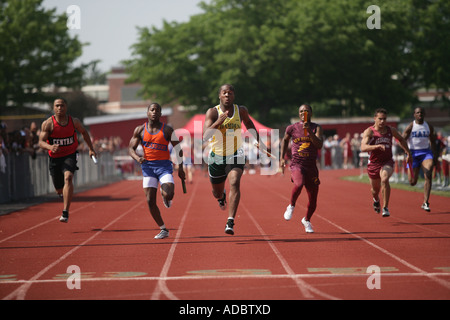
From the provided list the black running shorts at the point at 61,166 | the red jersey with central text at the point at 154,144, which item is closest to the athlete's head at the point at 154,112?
the red jersey with central text at the point at 154,144

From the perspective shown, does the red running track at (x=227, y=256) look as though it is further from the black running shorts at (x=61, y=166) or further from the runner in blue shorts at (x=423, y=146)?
the black running shorts at (x=61, y=166)

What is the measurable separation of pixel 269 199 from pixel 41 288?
13946 millimetres

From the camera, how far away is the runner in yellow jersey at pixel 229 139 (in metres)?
11.1

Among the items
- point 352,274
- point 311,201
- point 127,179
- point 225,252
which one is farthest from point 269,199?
point 127,179

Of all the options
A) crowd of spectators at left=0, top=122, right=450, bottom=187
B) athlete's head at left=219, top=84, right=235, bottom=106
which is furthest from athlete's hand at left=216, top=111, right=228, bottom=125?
crowd of spectators at left=0, top=122, right=450, bottom=187

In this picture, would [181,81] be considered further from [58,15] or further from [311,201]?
[311,201]

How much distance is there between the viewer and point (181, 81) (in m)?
58.5

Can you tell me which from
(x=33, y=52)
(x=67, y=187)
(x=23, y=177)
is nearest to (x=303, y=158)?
(x=67, y=187)

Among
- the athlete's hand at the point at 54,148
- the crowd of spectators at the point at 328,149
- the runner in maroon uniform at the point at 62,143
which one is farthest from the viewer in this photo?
the crowd of spectators at the point at 328,149

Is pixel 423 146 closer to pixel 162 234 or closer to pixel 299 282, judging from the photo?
pixel 162 234

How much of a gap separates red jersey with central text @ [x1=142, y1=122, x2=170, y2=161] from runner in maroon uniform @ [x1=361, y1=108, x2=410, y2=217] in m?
4.04

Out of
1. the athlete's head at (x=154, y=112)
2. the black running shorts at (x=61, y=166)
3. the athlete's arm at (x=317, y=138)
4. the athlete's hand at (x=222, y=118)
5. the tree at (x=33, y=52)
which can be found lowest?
the black running shorts at (x=61, y=166)

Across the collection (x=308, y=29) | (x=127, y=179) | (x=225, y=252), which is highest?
(x=308, y=29)

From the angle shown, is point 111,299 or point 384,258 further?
point 384,258
